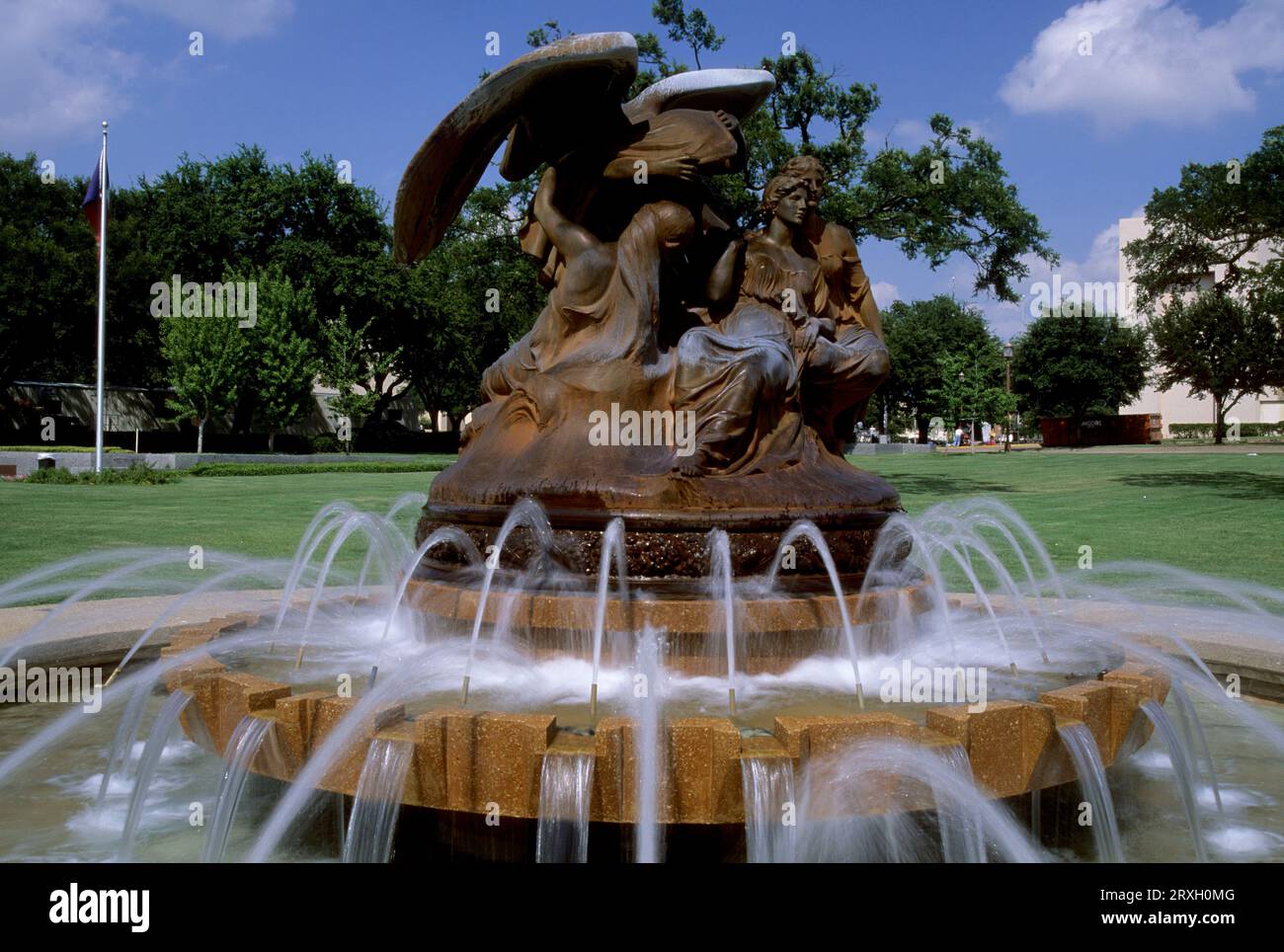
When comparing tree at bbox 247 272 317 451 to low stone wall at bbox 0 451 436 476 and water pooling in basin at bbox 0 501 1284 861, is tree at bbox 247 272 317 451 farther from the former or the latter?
water pooling in basin at bbox 0 501 1284 861

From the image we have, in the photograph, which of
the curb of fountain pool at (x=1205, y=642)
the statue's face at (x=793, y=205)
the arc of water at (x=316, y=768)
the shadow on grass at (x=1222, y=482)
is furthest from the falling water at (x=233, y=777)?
the shadow on grass at (x=1222, y=482)

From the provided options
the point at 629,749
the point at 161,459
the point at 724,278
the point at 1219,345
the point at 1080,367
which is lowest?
the point at 629,749

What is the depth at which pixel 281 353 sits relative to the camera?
45.6 meters

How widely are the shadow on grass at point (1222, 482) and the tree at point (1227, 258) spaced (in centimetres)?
267

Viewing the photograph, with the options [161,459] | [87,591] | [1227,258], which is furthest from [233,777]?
[161,459]

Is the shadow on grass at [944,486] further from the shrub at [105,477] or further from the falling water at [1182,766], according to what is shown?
the shrub at [105,477]

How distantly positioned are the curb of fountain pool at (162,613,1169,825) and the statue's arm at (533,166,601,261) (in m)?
3.94

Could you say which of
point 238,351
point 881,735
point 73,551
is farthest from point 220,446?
point 881,735

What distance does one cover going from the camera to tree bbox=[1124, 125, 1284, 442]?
2581 cm

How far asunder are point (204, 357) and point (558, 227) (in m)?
40.4

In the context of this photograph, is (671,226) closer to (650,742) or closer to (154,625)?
(650,742)

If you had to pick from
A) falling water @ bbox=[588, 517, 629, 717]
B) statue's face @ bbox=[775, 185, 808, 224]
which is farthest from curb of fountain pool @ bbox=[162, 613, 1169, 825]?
statue's face @ bbox=[775, 185, 808, 224]

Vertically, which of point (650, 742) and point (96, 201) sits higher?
point (96, 201)

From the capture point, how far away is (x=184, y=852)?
16.0 ft
